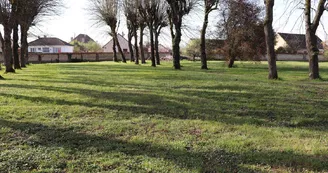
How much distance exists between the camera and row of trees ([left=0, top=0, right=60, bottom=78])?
18016mm

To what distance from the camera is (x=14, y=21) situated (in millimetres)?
19953

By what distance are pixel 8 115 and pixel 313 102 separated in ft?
24.1

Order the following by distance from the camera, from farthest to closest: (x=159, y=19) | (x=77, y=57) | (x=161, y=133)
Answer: (x=77, y=57) → (x=159, y=19) → (x=161, y=133)

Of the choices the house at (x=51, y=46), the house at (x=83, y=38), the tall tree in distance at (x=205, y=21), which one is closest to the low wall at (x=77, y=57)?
the tall tree in distance at (x=205, y=21)

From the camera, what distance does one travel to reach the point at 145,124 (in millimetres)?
5902

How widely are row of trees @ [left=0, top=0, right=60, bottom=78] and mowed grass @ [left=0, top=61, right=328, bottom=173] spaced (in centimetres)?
1055

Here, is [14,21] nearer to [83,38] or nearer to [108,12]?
[108,12]

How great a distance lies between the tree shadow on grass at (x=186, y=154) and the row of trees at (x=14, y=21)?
1312 centimetres

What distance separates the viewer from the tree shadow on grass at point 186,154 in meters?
3.96

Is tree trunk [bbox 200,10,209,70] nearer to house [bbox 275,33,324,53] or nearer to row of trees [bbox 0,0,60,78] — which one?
house [bbox 275,33,324,53]

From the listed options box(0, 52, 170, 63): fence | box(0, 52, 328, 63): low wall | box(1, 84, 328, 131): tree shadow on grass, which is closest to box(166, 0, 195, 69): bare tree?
box(1, 84, 328, 131): tree shadow on grass

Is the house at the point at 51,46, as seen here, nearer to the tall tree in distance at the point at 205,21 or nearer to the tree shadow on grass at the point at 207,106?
the tall tree in distance at the point at 205,21

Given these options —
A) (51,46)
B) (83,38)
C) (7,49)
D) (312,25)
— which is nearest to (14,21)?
(7,49)

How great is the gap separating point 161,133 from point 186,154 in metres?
1.08
